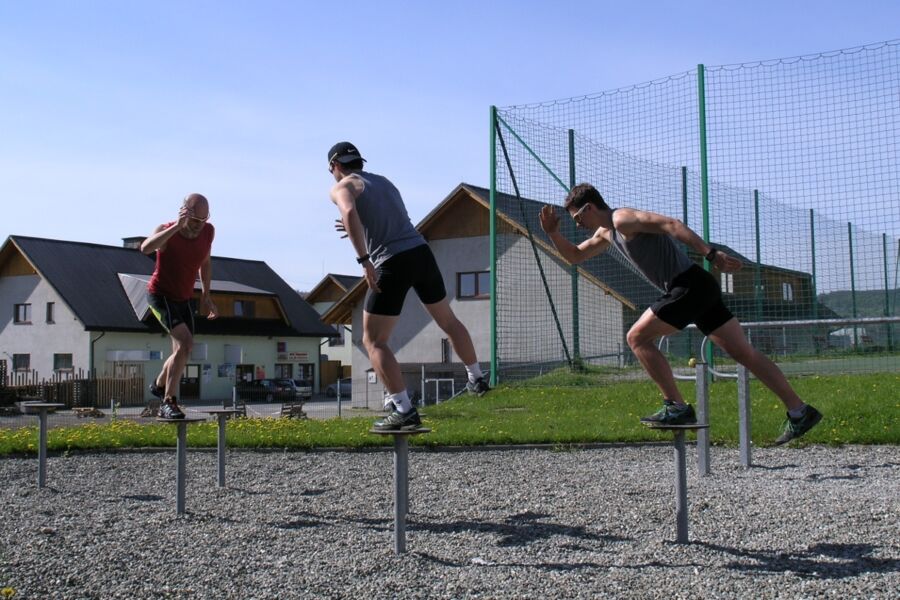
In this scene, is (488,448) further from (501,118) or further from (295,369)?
(295,369)

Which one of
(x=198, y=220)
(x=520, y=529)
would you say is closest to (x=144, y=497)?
(x=198, y=220)

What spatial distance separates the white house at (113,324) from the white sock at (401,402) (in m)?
38.2

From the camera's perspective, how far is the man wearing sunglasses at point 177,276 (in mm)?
7637

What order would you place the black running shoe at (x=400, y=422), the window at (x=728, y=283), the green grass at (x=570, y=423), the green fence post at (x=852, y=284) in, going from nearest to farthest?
the black running shoe at (x=400, y=422)
the green grass at (x=570, y=423)
the green fence post at (x=852, y=284)
the window at (x=728, y=283)

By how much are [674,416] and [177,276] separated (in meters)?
4.13

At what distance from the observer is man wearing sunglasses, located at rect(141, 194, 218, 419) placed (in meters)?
7.64

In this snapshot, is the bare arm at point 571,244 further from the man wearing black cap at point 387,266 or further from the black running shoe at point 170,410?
the black running shoe at point 170,410

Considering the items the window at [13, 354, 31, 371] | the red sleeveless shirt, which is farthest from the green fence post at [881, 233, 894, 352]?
the window at [13, 354, 31, 371]

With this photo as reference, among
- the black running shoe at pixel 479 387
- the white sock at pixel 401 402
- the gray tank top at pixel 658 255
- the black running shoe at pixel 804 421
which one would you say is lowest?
the black running shoe at pixel 804 421

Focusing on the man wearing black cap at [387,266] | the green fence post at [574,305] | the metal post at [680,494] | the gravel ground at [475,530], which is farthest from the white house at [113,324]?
the metal post at [680,494]

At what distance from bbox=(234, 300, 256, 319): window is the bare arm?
47086mm

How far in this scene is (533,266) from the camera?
17.4m

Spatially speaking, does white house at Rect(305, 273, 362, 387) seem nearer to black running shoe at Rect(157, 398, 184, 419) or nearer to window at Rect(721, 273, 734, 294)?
window at Rect(721, 273, 734, 294)

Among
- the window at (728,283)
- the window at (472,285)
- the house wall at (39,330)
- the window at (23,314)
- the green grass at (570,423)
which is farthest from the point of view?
the window at (23,314)
